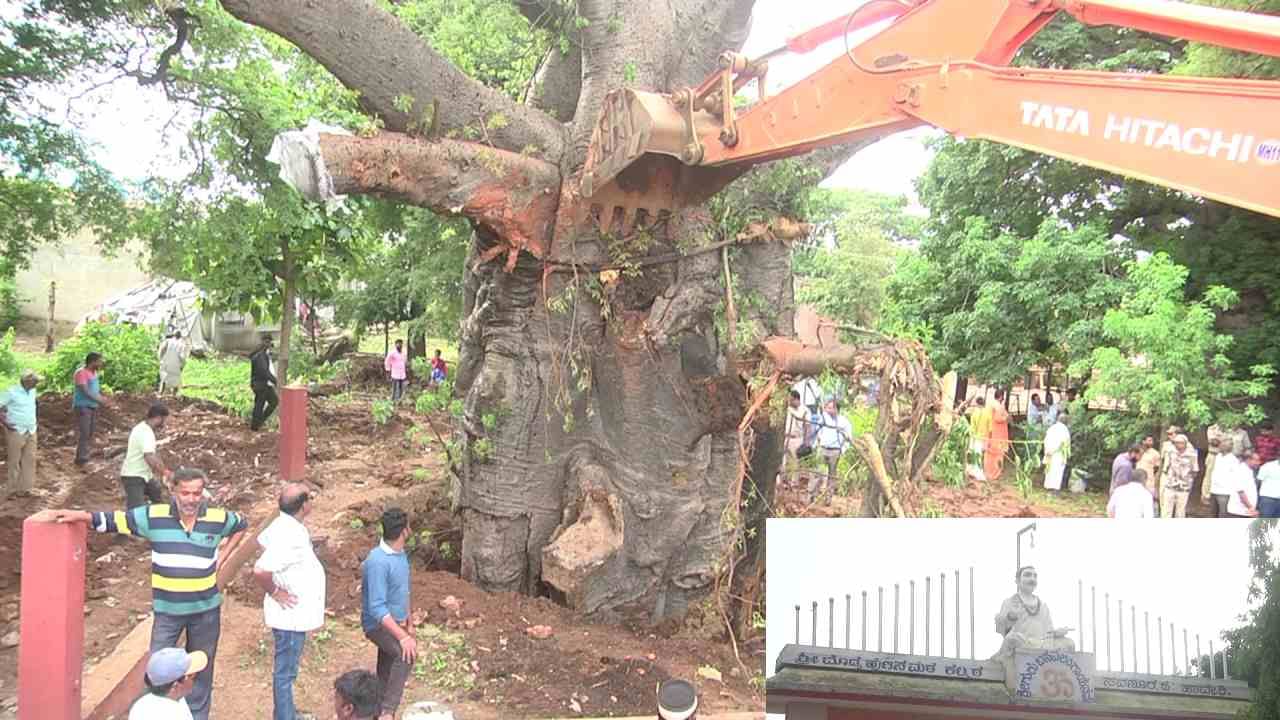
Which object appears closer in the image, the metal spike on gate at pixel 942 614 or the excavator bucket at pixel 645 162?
the metal spike on gate at pixel 942 614

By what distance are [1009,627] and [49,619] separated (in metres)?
3.78

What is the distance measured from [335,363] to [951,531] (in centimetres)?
1567

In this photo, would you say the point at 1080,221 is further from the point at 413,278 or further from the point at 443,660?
the point at 443,660

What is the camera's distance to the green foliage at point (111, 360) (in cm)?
1295

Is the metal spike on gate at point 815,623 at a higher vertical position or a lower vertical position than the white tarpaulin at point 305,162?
lower

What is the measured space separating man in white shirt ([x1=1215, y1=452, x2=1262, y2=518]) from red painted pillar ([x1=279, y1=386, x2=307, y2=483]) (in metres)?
8.82

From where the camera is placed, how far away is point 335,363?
57.1 ft

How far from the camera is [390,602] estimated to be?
4.25 m

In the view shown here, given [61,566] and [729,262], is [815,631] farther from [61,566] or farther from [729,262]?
[729,262]

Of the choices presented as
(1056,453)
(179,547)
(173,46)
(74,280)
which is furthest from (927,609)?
(74,280)

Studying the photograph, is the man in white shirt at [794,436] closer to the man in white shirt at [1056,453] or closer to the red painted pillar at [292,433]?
the man in white shirt at [1056,453]

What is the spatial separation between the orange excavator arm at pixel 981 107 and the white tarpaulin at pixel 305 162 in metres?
1.62

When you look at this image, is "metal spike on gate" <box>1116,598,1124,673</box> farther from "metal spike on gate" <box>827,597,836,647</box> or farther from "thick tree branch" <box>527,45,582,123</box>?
"thick tree branch" <box>527,45,582,123</box>

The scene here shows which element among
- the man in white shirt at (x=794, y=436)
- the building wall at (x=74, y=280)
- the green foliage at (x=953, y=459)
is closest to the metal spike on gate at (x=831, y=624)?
the green foliage at (x=953, y=459)
